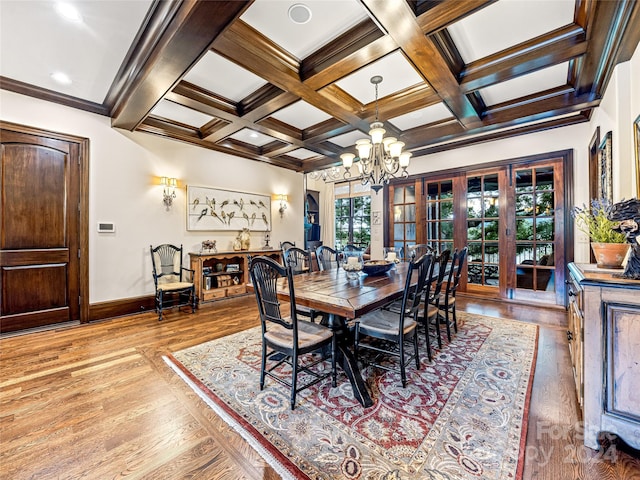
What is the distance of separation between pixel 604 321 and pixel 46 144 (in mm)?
5497

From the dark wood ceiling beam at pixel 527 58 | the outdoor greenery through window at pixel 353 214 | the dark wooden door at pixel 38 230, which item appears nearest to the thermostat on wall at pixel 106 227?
the dark wooden door at pixel 38 230

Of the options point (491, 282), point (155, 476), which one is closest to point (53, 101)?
point (155, 476)

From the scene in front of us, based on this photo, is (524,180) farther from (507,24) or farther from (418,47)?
(418,47)

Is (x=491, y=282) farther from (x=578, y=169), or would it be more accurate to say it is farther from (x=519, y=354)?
(x=519, y=354)

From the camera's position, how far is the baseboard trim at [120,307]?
12.1 ft

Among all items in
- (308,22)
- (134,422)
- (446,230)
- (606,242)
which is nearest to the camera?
(134,422)

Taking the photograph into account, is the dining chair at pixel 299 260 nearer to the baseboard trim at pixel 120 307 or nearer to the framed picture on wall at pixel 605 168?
the baseboard trim at pixel 120 307

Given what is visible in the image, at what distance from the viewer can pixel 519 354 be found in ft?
8.53

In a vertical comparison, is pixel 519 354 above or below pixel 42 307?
below

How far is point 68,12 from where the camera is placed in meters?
2.16

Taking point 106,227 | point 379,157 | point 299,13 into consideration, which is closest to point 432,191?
point 379,157

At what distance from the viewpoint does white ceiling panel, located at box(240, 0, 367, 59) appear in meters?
2.06

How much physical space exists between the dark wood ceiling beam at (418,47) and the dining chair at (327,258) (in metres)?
2.21

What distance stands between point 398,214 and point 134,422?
530cm
